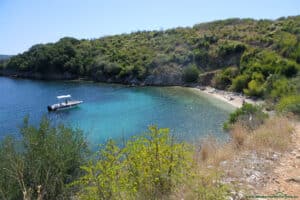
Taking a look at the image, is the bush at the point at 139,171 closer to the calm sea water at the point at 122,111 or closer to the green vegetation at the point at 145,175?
the green vegetation at the point at 145,175

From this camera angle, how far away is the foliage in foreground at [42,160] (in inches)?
221

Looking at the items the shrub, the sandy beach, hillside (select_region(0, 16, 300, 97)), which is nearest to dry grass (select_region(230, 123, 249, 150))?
hillside (select_region(0, 16, 300, 97))

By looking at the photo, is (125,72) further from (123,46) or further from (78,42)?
(78,42)

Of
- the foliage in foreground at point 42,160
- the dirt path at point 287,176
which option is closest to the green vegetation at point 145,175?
the foliage in foreground at point 42,160

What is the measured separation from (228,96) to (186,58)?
15618mm

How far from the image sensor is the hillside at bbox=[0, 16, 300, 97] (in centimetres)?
3262

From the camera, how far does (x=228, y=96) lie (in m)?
31.7

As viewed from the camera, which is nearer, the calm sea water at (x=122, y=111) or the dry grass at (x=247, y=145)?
the dry grass at (x=247, y=145)

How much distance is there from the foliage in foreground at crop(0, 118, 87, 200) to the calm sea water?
7.49m

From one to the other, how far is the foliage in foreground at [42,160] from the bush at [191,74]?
34456 millimetres

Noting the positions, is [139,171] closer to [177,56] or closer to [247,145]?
[247,145]

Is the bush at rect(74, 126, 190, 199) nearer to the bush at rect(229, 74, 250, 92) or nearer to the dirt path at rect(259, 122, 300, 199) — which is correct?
the dirt path at rect(259, 122, 300, 199)

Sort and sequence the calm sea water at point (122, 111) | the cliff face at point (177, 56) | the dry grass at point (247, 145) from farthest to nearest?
the cliff face at point (177, 56) < the calm sea water at point (122, 111) < the dry grass at point (247, 145)

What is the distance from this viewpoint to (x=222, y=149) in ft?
24.6
